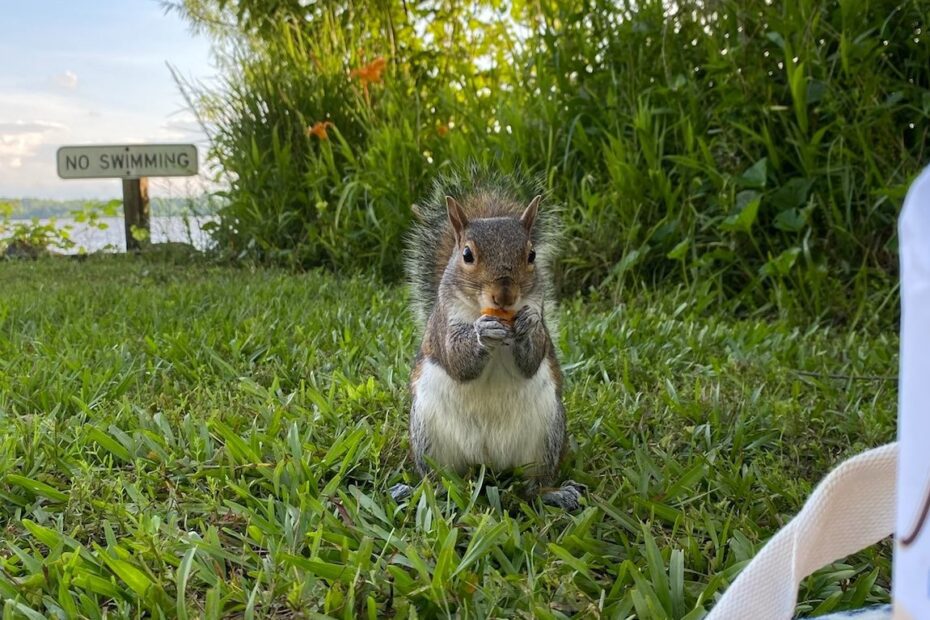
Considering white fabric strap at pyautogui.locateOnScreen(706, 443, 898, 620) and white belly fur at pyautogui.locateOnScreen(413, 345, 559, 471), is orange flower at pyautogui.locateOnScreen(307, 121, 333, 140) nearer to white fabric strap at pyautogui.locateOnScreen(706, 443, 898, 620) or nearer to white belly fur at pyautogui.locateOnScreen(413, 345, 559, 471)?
white belly fur at pyautogui.locateOnScreen(413, 345, 559, 471)

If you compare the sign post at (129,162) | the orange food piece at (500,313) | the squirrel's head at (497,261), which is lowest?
the orange food piece at (500,313)

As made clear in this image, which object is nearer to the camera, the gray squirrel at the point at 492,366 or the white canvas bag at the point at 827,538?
the white canvas bag at the point at 827,538

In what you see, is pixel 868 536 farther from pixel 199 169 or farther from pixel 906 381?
pixel 199 169

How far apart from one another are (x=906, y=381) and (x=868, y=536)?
0.96 ft

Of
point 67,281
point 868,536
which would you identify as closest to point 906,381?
point 868,536

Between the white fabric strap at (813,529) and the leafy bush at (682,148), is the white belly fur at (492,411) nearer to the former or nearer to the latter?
the white fabric strap at (813,529)

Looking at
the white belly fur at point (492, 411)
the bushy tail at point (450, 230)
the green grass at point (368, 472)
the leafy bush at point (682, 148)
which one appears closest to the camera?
the green grass at point (368, 472)

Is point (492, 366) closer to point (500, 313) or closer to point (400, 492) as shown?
point (500, 313)

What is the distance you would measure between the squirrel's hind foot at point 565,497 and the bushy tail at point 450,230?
386 millimetres

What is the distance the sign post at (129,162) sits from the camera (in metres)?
6.36

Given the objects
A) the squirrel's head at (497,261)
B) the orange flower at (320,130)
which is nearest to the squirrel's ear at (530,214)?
the squirrel's head at (497,261)

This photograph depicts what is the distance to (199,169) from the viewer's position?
6324mm

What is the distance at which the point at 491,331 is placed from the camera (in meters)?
1.30

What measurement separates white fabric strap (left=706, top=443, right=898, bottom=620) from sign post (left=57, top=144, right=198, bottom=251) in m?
6.18
